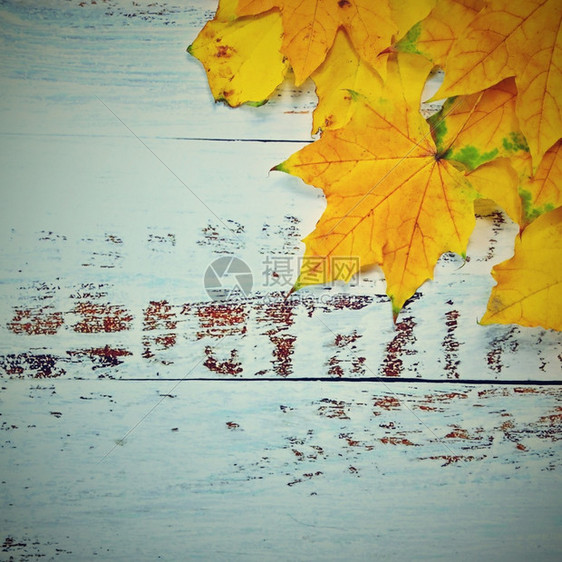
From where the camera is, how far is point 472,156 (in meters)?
0.48

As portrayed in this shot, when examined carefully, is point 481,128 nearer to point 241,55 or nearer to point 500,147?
point 500,147

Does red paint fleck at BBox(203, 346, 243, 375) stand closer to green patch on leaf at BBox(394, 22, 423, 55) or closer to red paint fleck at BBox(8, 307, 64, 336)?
red paint fleck at BBox(8, 307, 64, 336)

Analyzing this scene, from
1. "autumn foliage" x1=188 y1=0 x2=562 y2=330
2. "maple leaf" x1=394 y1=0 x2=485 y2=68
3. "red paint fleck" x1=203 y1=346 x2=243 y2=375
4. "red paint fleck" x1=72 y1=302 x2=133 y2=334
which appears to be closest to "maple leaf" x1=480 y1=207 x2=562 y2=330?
"autumn foliage" x1=188 y1=0 x2=562 y2=330

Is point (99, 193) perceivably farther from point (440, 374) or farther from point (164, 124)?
point (440, 374)

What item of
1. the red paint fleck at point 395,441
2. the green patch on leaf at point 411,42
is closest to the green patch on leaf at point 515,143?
the green patch on leaf at point 411,42

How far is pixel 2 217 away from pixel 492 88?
0.56 metres

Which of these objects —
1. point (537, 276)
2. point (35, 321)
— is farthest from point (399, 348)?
point (35, 321)

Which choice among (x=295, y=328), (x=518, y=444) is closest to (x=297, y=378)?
(x=295, y=328)

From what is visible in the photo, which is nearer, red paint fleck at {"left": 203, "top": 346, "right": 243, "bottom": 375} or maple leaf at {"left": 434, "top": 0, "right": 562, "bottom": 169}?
maple leaf at {"left": 434, "top": 0, "right": 562, "bottom": 169}

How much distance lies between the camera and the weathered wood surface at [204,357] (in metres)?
0.54

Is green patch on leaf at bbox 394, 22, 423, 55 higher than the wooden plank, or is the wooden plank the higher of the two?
green patch on leaf at bbox 394, 22, 423, 55

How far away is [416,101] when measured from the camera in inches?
19.4

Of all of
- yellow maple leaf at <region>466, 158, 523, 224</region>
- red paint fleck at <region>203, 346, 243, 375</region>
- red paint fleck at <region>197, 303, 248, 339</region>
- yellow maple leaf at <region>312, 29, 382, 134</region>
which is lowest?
red paint fleck at <region>203, 346, 243, 375</region>

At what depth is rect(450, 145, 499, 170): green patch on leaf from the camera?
473mm
